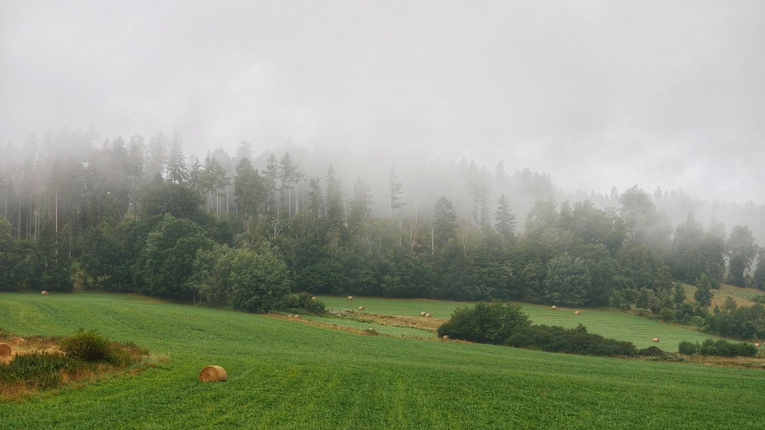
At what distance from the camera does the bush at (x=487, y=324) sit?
50.5 meters

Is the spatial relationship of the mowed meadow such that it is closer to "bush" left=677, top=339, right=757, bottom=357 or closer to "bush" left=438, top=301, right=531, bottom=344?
"bush" left=677, top=339, right=757, bottom=357

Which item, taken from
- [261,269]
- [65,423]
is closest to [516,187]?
[261,269]

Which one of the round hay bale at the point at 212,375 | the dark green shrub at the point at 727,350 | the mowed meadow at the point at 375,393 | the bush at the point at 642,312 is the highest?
the round hay bale at the point at 212,375

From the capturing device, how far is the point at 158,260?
7488cm

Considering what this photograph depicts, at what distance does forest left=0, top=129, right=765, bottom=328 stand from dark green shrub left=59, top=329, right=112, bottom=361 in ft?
146

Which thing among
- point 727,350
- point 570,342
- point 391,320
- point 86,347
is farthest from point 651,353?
point 86,347

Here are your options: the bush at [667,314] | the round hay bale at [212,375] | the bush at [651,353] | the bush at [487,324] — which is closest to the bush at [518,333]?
the bush at [487,324]

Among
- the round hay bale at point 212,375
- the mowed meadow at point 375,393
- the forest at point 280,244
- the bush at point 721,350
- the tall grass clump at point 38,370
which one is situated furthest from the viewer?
the forest at point 280,244

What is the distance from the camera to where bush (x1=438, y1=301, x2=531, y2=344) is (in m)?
50.5

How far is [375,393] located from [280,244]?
81.3m

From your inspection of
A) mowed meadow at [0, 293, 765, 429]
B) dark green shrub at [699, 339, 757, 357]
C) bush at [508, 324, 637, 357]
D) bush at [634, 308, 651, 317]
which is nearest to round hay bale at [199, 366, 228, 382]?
mowed meadow at [0, 293, 765, 429]

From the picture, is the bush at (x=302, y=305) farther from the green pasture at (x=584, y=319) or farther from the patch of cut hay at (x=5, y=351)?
the patch of cut hay at (x=5, y=351)

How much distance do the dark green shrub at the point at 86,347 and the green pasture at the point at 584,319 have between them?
109ft

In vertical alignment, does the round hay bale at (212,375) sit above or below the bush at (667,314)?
above
